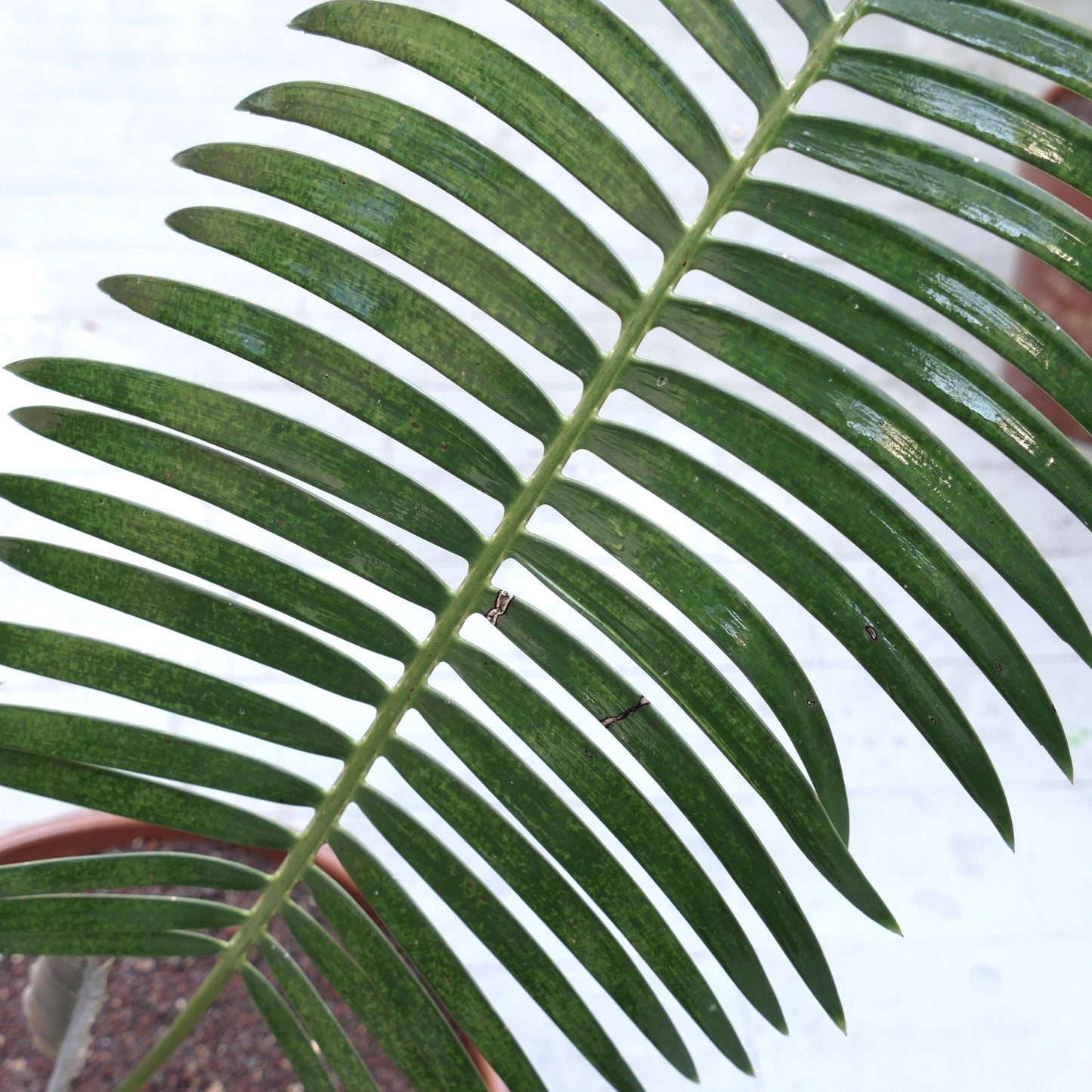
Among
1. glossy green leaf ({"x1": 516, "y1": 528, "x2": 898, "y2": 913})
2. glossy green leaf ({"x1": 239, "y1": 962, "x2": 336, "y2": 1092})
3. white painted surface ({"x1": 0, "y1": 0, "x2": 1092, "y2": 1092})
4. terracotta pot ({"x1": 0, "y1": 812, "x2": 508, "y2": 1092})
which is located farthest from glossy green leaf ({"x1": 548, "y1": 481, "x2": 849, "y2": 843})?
white painted surface ({"x1": 0, "y1": 0, "x2": 1092, "y2": 1092})

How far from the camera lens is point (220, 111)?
1.90m

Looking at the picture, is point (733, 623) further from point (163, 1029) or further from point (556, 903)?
point (163, 1029)

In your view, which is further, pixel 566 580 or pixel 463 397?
pixel 463 397

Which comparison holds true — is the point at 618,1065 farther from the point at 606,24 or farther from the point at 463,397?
the point at 463,397

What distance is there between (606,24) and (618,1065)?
0.55m

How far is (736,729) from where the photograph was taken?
20.9 inches

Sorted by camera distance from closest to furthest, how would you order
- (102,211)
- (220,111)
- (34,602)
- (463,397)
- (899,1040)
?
(899,1040), (34,602), (463,397), (102,211), (220,111)

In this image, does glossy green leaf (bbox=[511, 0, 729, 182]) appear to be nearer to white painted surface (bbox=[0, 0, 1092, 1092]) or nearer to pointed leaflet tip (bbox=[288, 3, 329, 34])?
pointed leaflet tip (bbox=[288, 3, 329, 34])

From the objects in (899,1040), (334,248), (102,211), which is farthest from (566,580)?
(102,211)

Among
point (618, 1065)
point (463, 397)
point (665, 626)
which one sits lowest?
point (618, 1065)

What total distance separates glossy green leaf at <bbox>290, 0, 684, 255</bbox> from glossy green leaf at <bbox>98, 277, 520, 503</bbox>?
143mm

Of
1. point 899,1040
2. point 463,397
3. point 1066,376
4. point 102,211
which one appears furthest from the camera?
point 102,211

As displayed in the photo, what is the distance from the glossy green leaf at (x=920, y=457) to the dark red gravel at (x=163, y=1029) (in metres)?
0.64

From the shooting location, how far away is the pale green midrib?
20.3 inches
